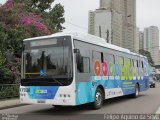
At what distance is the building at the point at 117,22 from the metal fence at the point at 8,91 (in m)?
21.7

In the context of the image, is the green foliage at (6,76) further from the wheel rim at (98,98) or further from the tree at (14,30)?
the wheel rim at (98,98)

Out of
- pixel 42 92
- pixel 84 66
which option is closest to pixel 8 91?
pixel 42 92

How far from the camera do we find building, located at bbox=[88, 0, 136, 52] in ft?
156

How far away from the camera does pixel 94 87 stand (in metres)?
15.8

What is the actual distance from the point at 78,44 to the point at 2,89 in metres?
8.62

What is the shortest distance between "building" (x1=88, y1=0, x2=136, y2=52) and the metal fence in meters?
21.7

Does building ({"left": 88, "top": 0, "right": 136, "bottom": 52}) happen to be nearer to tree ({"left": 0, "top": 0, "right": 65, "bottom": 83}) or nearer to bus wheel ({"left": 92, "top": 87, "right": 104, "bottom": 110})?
tree ({"left": 0, "top": 0, "right": 65, "bottom": 83})

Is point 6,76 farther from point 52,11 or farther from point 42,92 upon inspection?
point 52,11

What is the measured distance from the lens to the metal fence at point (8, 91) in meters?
21.5

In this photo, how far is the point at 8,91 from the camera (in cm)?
2208

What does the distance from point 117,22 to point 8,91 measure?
30.7m

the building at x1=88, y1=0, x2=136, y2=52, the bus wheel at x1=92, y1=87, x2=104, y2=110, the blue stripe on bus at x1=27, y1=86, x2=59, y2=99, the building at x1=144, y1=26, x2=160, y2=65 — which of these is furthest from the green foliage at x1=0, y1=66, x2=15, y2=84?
the building at x1=144, y1=26, x2=160, y2=65

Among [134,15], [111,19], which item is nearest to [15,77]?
[111,19]

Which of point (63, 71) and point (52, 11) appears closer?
point (63, 71)
